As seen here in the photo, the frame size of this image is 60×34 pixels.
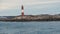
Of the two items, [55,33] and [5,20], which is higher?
[55,33]

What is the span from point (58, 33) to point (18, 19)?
39.0 metres

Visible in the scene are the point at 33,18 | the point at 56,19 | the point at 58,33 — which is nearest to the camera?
the point at 58,33

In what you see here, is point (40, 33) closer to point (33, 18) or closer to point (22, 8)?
point (22, 8)

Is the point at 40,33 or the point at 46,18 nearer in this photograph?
the point at 40,33

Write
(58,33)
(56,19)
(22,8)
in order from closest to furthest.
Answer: (58,33) < (22,8) < (56,19)

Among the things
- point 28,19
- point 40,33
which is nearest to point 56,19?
point 28,19

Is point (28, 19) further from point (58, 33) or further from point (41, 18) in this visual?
point (58, 33)

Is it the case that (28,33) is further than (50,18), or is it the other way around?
(50,18)

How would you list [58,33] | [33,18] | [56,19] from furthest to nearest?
[33,18] → [56,19] → [58,33]

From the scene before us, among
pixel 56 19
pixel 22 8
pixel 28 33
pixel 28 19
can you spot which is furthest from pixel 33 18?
pixel 28 33

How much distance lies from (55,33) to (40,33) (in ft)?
5.27

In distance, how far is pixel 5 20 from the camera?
74875 mm

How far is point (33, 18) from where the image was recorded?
70.5 meters

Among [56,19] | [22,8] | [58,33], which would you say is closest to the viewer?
[58,33]
